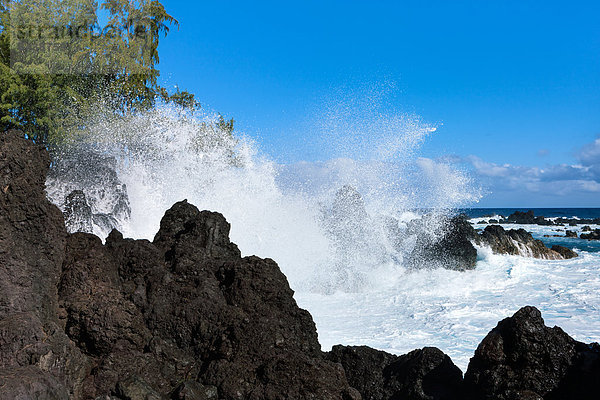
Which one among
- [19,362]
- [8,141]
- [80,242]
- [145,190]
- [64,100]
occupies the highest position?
[64,100]

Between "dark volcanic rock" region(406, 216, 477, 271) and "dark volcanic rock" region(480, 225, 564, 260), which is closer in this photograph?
"dark volcanic rock" region(406, 216, 477, 271)

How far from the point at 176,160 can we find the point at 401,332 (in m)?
10.6

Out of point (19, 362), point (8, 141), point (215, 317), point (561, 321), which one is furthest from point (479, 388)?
point (561, 321)

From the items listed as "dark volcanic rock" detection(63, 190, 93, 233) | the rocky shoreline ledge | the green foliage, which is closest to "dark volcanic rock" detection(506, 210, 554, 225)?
the green foliage

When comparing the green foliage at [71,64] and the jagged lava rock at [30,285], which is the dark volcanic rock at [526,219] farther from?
the jagged lava rock at [30,285]

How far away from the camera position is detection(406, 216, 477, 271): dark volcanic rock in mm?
16734

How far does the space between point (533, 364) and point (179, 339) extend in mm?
3020

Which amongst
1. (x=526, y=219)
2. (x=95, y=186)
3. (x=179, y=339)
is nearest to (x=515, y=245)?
(x=95, y=186)

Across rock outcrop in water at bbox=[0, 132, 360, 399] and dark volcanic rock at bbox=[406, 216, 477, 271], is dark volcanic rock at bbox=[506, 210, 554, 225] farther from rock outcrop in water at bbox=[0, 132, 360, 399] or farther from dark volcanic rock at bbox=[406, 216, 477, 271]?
rock outcrop in water at bbox=[0, 132, 360, 399]

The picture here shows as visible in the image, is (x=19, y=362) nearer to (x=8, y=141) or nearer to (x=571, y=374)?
(x=8, y=141)

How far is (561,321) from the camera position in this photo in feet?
31.9

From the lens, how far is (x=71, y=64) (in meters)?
19.4

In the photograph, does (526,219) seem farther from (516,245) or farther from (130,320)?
(130,320)

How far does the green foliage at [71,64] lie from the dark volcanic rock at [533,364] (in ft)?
59.3
